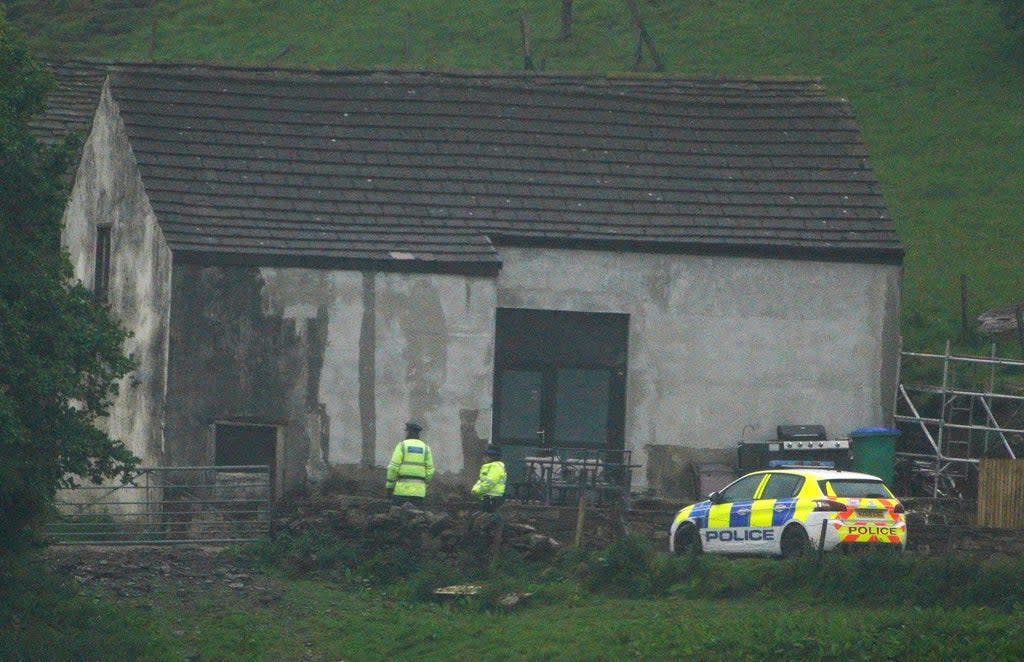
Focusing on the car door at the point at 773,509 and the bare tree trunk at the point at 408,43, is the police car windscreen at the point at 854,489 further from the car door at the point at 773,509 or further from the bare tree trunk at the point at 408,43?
the bare tree trunk at the point at 408,43

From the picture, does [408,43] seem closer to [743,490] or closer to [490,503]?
[490,503]

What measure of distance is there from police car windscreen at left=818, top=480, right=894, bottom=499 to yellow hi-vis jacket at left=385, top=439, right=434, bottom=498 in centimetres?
582

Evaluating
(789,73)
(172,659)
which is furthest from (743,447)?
(789,73)

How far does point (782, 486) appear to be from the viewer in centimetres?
2539

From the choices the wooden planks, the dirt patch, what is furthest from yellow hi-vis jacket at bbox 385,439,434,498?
the wooden planks

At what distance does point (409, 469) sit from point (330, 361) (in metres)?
4.10

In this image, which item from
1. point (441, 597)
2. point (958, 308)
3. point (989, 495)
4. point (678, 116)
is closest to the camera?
point (441, 597)

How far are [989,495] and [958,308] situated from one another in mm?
14699

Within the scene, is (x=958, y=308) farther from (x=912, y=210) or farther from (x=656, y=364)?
(x=656, y=364)

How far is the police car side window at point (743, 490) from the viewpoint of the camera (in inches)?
1017

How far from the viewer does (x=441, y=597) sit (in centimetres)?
2455

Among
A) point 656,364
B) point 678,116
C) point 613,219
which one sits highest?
point 678,116

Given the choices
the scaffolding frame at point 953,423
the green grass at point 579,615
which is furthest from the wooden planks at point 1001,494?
the green grass at point 579,615

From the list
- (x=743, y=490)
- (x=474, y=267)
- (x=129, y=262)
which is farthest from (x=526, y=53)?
(x=743, y=490)
